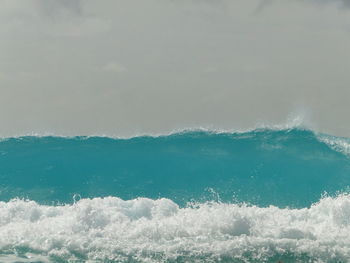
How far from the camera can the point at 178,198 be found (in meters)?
15.1

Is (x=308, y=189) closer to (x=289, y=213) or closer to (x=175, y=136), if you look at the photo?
(x=289, y=213)

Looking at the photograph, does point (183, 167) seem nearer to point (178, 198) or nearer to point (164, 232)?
point (178, 198)

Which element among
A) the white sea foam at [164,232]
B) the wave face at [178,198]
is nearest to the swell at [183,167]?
the wave face at [178,198]

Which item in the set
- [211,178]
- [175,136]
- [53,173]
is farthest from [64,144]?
[211,178]

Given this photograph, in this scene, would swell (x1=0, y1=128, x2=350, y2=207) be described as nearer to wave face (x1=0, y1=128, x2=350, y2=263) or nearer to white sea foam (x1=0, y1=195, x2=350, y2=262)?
wave face (x1=0, y1=128, x2=350, y2=263)

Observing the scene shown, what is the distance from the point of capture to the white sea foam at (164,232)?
889 centimetres

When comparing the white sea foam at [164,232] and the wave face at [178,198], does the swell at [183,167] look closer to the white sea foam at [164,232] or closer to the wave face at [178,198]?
the wave face at [178,198]

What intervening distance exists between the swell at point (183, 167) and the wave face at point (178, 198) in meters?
0.03

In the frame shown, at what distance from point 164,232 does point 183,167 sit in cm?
718

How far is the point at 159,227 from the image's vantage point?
10016 millimetres

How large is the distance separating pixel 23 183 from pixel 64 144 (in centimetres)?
294

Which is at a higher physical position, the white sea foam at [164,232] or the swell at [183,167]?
the swell at [183,167]

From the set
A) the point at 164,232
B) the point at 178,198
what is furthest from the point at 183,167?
the point at 164,232

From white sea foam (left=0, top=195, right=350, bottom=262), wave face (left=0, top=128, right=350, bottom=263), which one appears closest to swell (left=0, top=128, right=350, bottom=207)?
wave face (left=0, top=128, right=350, bottom=263)
